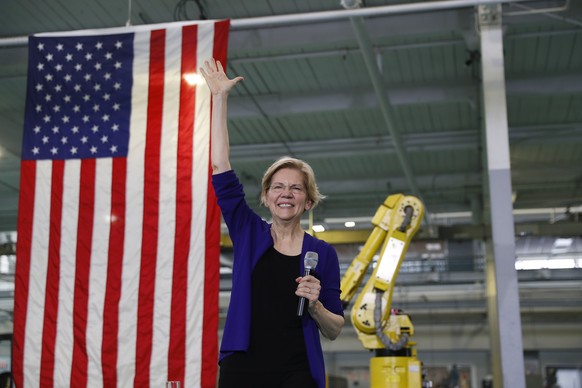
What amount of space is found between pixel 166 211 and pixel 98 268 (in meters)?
0.74

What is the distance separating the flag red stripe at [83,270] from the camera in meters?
5.78

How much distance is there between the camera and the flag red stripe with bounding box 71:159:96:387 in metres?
5.78

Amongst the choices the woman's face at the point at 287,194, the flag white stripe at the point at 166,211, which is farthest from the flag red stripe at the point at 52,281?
the woman's face at the point at 287,194

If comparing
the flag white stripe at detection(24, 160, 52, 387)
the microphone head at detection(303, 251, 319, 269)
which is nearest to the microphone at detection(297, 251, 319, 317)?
the microphone head at detection(303, 251, 319, 269)

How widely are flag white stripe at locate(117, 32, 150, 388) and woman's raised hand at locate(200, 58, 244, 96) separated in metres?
3.33

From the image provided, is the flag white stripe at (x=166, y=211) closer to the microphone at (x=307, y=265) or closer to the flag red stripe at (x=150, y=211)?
the flag red stripe at (x=150, y=211)

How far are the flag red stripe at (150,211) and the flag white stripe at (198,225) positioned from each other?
320 millimetres

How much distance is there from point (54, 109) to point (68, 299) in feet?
5.69

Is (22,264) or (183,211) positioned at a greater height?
(183,211)

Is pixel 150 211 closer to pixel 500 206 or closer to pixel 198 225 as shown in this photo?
pixel 198 225

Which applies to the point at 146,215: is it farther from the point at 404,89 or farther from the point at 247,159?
the point at 247,159

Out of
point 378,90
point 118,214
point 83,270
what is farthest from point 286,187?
point 378,90

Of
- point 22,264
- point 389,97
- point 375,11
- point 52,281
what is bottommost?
point 52,281

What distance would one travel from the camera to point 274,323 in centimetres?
230
